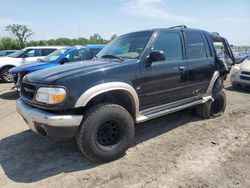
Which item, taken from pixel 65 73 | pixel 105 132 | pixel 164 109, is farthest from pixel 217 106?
pixel 65 73

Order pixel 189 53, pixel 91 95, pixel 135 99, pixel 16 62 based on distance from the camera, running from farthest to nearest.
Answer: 1. pixel 16 62
2. pixel 189 53
3. pixel 135 99
4. pixel 91 95

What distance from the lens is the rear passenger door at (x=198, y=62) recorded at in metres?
5.01

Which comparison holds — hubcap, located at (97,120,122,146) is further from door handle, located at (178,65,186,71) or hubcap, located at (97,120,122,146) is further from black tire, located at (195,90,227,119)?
black tire, located at (195,90,227,119)

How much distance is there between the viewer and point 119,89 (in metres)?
3.76

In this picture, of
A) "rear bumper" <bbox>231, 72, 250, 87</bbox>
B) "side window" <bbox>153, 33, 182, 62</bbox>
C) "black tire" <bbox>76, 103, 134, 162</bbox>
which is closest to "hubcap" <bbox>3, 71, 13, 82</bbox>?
"side window" <bbox>153, 33, 182, 62</bbox>

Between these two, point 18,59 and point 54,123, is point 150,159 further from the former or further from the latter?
point 18,59

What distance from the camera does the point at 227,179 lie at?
3.28 m

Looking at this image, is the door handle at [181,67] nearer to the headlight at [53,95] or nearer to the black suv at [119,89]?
the black suv at [119,89]

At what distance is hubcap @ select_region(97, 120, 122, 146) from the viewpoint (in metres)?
3.74

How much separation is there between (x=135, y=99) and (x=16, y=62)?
376 inches

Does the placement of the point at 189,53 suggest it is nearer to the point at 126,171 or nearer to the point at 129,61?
the point at 129,61

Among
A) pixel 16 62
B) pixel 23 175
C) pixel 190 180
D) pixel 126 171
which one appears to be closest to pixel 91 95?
pixel 126 171

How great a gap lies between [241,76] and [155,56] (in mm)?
6244

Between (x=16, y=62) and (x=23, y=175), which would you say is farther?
(x=16, y=62)
